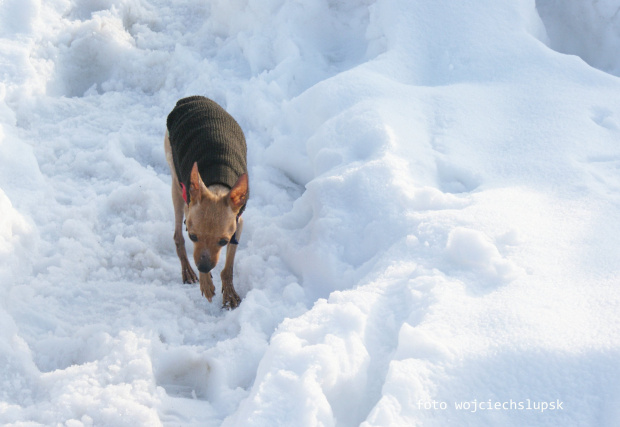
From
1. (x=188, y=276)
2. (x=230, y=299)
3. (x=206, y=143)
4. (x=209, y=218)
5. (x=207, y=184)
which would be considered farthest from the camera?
(x=188, y=276)

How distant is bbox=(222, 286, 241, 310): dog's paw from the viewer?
153 inches

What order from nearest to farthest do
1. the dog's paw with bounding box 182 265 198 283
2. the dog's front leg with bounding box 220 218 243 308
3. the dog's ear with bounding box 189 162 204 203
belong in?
the dog's ear with bounding box 189 162 204 203
the dog's front leg with bounding box 220 218 243 308
the dog's paw with bounding box 182 265 198 283

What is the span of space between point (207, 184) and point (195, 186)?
0.33m

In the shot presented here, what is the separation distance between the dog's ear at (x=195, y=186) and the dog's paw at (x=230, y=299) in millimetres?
838

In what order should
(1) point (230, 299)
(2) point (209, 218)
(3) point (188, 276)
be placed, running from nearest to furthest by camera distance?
(2) point (209, 218) → (1) point (230, 299) → (3) point (188, 276)

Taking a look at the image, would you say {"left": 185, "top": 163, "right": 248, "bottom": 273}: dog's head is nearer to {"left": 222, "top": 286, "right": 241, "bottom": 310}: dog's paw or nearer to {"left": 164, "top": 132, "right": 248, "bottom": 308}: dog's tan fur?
{"left": 164, "top": 132, "right": 248, "bottom": 308}: dog's tan fur

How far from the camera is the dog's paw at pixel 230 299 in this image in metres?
3.88

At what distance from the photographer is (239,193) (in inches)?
131

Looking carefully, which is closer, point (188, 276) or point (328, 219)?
point (328, 219)

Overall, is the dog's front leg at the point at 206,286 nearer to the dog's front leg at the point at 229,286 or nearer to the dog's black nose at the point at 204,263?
the dog's front leg at the point at 229,286

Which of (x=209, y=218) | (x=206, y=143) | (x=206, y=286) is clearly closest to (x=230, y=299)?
(x=206, y=286)

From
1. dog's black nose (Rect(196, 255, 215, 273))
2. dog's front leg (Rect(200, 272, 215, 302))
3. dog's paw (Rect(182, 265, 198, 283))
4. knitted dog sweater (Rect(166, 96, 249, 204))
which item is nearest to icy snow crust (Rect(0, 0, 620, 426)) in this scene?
dog's paw (Rect(182, 265, 198, 283))

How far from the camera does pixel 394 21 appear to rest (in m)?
5.50

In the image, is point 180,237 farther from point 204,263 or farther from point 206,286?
point 204,263
